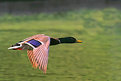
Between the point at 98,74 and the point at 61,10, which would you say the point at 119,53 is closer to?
the point at 98,74

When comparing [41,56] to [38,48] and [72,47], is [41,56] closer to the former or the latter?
[38,48]

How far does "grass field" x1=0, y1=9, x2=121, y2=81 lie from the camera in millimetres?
10961

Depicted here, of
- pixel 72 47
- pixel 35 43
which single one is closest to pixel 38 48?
pixel 35 43

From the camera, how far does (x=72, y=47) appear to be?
16.0 meters

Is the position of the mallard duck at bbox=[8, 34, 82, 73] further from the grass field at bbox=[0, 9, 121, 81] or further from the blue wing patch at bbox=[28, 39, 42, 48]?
the grass field at bbox=[0, 9, 121, 81]

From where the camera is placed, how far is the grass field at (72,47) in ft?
36.0

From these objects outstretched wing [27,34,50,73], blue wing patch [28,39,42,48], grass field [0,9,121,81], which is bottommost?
grass field [0,9,121,81]

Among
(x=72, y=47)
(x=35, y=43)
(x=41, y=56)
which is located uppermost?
(x=35, y=43)

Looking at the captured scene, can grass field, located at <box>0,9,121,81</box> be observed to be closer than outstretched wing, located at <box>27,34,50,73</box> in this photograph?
No

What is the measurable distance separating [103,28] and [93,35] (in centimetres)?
238

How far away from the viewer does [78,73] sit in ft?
36.5

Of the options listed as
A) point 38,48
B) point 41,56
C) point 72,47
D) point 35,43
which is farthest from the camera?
point 72,47

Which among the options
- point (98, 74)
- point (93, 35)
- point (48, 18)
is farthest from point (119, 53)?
point (48, 18)

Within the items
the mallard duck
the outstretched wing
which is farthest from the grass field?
the outstretched wing
